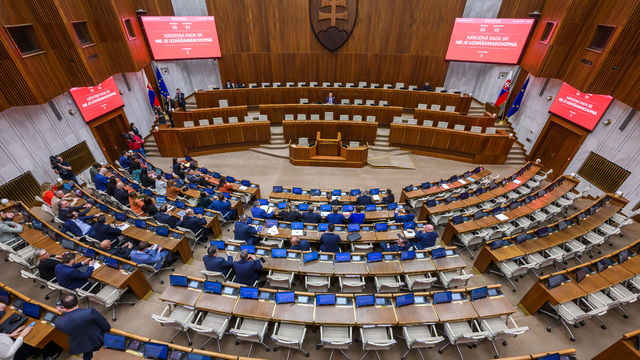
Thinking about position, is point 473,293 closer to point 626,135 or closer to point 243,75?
point 626,135

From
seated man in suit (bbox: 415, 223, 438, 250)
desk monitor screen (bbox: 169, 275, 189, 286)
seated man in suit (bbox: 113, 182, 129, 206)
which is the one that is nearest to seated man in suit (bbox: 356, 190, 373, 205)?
seated man in suit (bbox: 415, 223, 438, 250)

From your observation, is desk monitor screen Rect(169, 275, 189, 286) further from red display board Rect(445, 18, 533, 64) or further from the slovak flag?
red display board Rect(445, 18, 533, 64)

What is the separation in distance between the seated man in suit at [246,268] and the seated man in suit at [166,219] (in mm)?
2666

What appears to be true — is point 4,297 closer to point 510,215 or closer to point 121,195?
point 121,195

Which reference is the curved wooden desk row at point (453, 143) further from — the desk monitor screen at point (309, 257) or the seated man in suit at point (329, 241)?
the desk monitor screen at point (309, 257)

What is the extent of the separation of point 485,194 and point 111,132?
15757 millimetres

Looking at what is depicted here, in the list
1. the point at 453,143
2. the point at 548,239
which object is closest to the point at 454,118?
the point at 453,143

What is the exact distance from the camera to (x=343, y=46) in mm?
16344

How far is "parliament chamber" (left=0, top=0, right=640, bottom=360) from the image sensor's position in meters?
5.23

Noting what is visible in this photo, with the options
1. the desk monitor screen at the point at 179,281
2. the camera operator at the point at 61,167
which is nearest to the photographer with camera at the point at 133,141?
the camera operator at the point at 61,167

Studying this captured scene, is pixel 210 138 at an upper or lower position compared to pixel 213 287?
lower

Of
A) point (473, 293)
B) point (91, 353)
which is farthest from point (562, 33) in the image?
point (91, 353)

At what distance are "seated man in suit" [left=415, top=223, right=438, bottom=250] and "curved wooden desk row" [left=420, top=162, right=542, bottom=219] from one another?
165 cm

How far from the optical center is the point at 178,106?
14227mm
